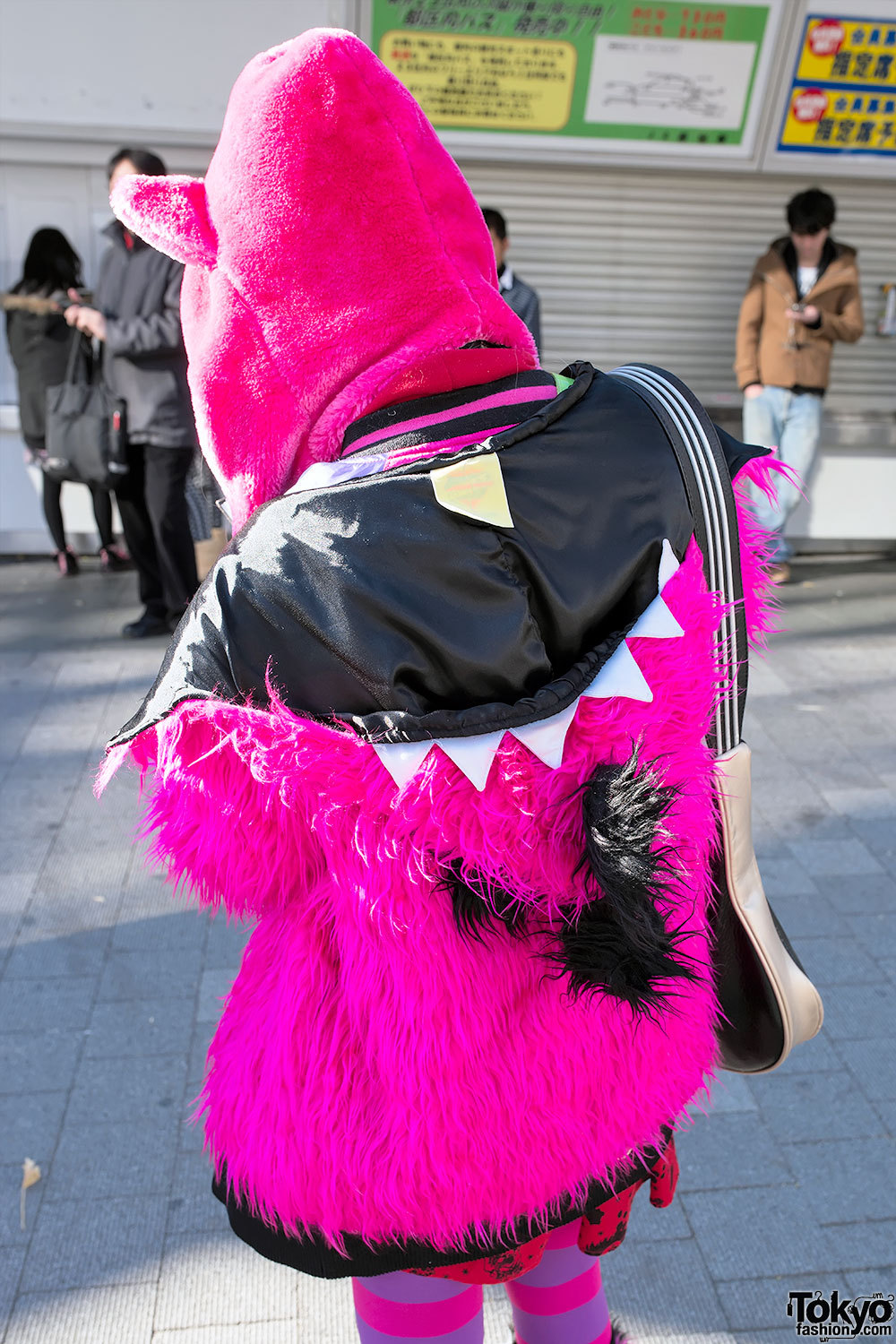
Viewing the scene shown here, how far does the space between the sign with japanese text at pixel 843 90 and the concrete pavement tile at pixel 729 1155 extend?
5457 millimetres

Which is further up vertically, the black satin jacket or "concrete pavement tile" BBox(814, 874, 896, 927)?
the black satin jacket

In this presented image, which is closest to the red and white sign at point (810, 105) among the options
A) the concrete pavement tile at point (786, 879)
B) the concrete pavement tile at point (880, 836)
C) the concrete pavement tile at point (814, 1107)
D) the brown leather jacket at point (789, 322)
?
the brown leather jacket at point (789, 322)

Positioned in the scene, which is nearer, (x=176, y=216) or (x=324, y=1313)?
(x=176, y=216)

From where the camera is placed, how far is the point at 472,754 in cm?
96

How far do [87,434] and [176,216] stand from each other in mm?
3845

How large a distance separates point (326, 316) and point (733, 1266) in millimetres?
1871

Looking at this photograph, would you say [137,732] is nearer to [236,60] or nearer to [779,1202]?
[779,1202]

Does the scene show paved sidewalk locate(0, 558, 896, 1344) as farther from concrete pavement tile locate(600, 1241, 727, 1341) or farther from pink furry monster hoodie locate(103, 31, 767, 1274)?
pink furry monster hoodie locate(103, 31, 767, 1274)

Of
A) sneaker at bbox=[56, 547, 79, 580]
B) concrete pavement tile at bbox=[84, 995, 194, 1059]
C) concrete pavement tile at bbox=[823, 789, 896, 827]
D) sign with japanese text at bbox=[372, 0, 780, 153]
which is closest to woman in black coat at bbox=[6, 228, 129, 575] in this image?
sneaker at bbox=[56, 547, 79, 580]

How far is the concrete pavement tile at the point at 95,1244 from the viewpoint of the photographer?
1.95m

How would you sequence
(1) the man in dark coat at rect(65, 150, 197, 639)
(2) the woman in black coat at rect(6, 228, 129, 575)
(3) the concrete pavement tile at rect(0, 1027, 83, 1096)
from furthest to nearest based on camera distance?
(2) the woman in black coat at rect(6, 228, 129, 575)
(1) the man in dark coat at rect(65, 150, 197, 639)
(3) the concrete pavement tile at rect(0, 1027, 83, 1096)

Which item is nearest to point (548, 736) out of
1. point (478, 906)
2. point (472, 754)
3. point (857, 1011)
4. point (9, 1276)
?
point (472, 754)

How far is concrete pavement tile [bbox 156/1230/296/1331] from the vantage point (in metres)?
1.89

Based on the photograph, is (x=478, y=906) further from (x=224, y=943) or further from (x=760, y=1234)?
(x=224, y=943)
